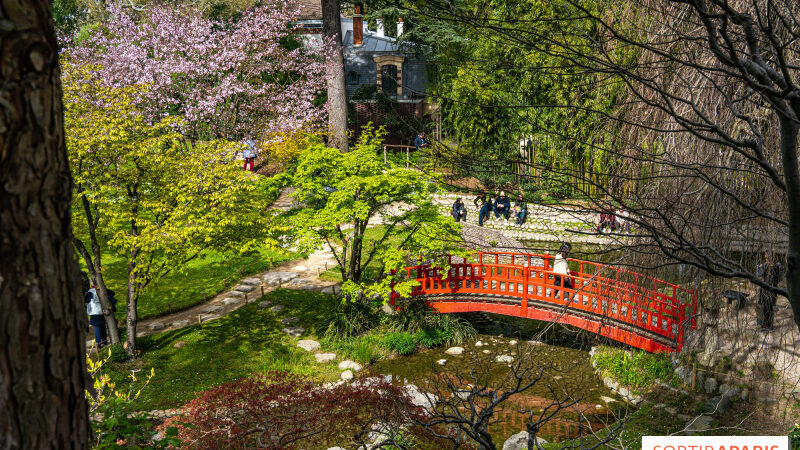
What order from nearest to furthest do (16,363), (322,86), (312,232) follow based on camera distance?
1. (16,363)
2. (312,232)
3. (322,86)

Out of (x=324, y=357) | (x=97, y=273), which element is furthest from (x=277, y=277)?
(x=97, y=273)

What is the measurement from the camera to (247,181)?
12023 mm

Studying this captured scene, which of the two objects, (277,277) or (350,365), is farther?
(277,277)

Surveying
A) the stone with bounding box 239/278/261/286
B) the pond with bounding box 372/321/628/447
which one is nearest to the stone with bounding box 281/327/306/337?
the pond with bounding box 372/321/628/447

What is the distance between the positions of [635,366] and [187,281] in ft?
34.8

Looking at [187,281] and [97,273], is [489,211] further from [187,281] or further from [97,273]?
[97,273]

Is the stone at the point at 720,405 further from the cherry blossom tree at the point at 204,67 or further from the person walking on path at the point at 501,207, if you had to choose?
the cherry blossom tree at the point at 204,67

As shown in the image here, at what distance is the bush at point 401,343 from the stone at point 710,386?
5.36 meters

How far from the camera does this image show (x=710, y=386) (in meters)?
10.0

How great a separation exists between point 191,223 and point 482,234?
9.95m

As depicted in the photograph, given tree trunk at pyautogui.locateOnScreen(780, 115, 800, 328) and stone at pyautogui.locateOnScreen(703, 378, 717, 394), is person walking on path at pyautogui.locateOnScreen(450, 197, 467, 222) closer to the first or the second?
stone at pyautogui.locateOnScreen(703, 378, 717, 394)

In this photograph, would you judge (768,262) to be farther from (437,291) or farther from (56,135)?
(437,291)

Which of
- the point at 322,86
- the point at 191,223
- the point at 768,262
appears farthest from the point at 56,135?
the point at 322,86

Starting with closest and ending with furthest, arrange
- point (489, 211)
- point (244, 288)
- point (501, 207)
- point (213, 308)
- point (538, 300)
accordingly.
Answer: point (538, 300) → point (213, 308) → point (244, 288) → point (501, 207) → point (489, 211)
